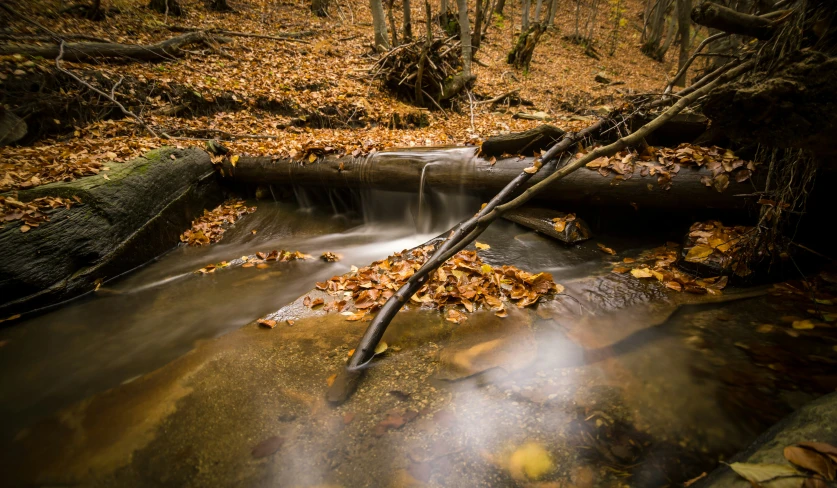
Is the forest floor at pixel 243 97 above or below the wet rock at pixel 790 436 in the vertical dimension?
above

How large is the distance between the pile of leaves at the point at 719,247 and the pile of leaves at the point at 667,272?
0.47 ft

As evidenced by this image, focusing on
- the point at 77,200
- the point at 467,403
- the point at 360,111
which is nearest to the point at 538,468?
the point at 467,403

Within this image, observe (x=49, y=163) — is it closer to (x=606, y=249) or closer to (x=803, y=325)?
(x=606, y=249)

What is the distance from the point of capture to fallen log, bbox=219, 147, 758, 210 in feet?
12.4

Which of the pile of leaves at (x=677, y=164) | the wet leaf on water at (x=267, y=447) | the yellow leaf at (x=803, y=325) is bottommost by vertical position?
the wet leaf on water at (x=267, y=447)

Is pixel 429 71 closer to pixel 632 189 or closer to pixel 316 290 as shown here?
pixel 632 189

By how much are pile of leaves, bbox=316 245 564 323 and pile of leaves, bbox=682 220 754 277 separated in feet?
5.05

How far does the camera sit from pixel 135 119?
276 inches

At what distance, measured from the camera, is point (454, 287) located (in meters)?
3.55

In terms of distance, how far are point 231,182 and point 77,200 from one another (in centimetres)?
291

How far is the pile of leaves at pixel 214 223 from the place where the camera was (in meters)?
5.68

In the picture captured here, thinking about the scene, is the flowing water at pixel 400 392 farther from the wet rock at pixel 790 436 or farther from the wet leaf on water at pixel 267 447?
the wet rock at pixel 790 436

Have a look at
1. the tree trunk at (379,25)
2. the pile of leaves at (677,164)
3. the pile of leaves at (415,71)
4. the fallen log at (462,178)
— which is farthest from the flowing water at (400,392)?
the tree trunk at (379,25)

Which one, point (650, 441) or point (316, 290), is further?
point (316, 290)
